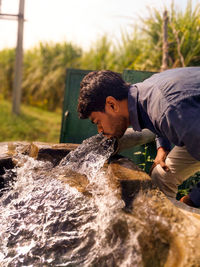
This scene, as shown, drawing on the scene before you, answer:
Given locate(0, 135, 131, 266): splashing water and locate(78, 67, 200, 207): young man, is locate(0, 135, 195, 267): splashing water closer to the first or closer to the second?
locate(0, 135, 131, 266): splashing water

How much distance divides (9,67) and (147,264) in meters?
11.0

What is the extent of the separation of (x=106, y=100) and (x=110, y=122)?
159 millimetres

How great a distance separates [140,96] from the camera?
77.0 inches

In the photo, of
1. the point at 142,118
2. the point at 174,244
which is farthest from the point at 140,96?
the point at 174,244

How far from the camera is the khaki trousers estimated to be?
2408 mm

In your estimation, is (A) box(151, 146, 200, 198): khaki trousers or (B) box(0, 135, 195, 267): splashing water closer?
(B) box(0, 135, 195, 267): splashing water

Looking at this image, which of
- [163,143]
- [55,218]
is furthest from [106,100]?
[55,218]

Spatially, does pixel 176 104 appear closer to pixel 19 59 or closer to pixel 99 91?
pixel 99 91

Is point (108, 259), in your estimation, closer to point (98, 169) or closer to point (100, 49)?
Answer: point (98, 169)

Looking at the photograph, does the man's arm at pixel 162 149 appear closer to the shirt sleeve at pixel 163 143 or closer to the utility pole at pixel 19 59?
the shirt sleeve at pixel 163 143

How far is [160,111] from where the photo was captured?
172 cm

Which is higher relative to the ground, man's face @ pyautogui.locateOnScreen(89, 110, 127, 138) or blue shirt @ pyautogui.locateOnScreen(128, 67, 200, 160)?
blue shirt @ pyautogui.locateOnScreen(128, 67, 200, 160)

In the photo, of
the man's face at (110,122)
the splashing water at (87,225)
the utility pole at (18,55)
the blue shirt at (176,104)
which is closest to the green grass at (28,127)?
the utility pole at (18,55)

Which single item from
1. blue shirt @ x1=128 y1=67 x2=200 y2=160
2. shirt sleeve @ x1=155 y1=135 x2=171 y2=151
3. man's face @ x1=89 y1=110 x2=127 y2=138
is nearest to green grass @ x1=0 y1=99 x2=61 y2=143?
shirt sleeve @ x1=155 y1=135 x2=171 y2=151
